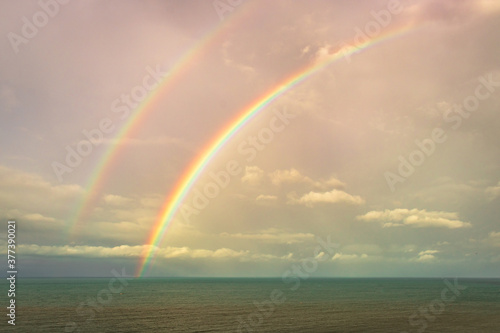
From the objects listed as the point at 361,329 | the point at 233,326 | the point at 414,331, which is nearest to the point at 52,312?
the point at 233,326

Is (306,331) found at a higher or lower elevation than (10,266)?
lower

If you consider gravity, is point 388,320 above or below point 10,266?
below

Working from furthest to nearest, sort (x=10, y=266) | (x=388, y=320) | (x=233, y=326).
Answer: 1. (x=388, y=320)
2. (x=233, y=326)
3. (x=10, y=266)

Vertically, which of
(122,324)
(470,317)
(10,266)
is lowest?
(470,317)

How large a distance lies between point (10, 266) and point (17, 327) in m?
28.8

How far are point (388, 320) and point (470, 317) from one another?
17.6 meters

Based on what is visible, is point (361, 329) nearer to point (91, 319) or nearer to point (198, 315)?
point (198, 315)

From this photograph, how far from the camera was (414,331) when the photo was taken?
59688mm

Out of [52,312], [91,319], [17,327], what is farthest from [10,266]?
[52,312]

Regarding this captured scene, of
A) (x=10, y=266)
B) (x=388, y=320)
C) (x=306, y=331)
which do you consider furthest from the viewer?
(x=388, y=320)

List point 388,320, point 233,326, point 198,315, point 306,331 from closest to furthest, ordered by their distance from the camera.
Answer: point 306,331 < point 233,326 < point 388,320 < point 198,315

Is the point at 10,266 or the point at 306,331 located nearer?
the point at 10,266

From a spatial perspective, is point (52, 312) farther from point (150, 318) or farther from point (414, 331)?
point (414, 331)

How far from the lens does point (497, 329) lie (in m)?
60.8
